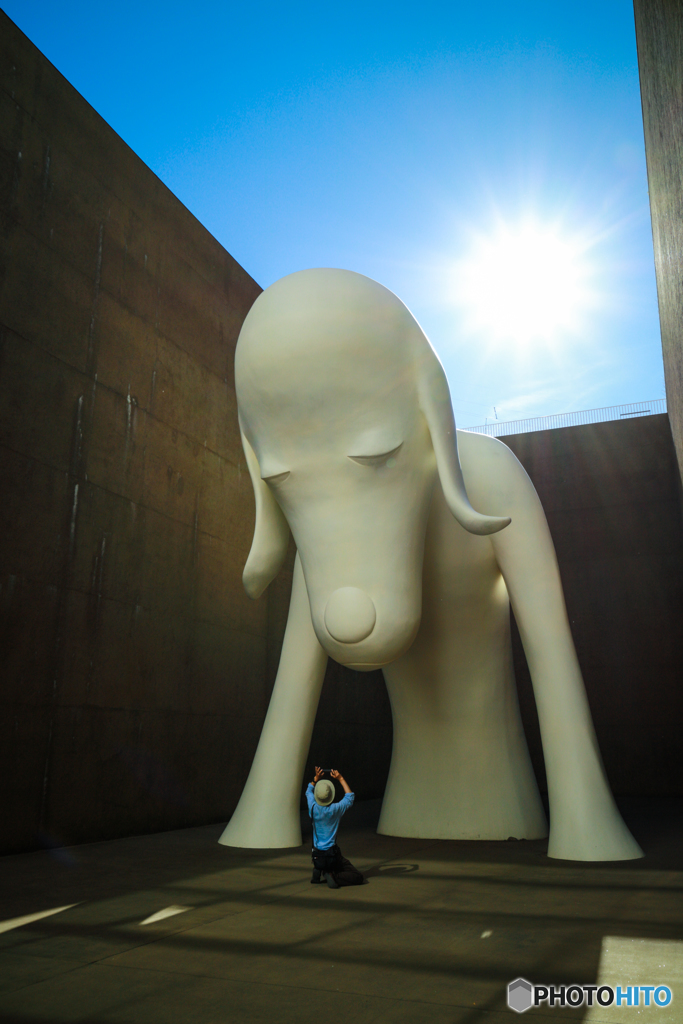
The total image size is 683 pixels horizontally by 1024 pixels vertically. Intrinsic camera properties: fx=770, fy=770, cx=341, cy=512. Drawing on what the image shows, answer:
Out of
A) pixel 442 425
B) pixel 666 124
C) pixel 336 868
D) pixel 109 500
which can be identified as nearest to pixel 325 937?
pixel 336 868

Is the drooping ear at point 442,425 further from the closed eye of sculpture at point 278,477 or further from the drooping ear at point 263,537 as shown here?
the drooping ear at point 263,537

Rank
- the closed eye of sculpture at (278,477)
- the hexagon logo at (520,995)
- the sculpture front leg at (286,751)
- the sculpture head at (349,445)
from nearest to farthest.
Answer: the hexagon logo at (520,995)
the sculpture head at (349,445)
the closed eye of sculpture at (278,477)
the sculpture front leg at (286,751)

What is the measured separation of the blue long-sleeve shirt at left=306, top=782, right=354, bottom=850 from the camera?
11.3 feet

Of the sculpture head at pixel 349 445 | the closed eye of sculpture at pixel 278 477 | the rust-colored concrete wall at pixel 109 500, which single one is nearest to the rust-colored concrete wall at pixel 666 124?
the sculpture head at pixel 349 445

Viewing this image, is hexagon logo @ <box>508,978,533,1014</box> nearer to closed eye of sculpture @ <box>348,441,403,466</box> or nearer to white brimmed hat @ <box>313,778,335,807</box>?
white brimmed hat @ <box>313,778,335,807</box>

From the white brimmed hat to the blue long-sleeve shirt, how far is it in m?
0.03

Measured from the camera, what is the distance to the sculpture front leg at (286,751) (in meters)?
4.50

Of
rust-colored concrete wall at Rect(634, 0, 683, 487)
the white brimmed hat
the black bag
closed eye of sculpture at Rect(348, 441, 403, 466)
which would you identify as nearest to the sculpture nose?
closed eye of sculpture at Rect(348, 441, 403, 466)

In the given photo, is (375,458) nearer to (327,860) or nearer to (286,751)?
(327,860)

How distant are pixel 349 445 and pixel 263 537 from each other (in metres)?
0.85

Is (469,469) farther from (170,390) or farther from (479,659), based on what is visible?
(170,390)

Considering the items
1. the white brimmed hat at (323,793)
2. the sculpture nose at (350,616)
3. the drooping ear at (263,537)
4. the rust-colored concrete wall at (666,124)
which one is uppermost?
the rust-colored concrete wall at (666,124)

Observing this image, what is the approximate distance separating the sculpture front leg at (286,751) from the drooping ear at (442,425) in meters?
1.09

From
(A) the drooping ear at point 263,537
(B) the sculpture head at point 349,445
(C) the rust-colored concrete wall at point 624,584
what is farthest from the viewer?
(C) the rust-colored concrete wall at point 624,584
